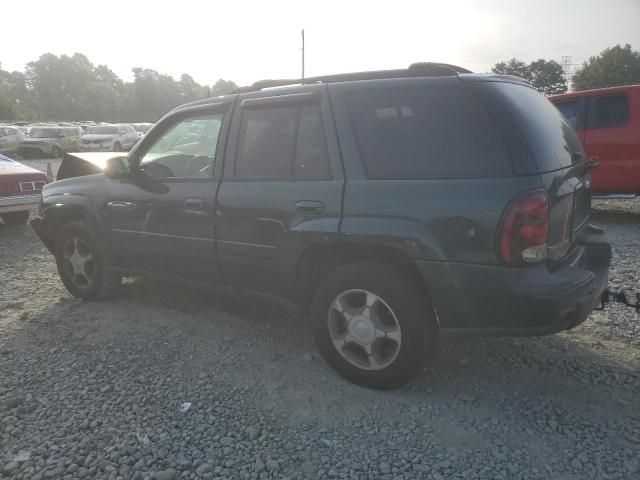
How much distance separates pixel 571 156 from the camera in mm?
3053

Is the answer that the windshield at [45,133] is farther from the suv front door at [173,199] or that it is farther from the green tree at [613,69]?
the green tree at [613,69]

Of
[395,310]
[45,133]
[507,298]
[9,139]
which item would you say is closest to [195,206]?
[395,310]

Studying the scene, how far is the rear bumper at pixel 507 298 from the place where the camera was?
8.32 ft

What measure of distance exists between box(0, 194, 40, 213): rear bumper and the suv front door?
4.39 meters

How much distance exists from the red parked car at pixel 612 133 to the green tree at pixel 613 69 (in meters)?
60.3

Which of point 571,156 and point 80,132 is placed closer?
point 571,156

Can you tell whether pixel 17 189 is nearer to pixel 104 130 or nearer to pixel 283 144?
pixel 283 144

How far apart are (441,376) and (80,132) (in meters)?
26.7

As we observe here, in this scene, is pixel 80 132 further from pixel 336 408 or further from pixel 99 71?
pixel 99 71

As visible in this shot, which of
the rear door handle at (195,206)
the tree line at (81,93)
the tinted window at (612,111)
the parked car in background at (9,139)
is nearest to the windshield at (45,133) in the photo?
the parked car in background at (9,139)

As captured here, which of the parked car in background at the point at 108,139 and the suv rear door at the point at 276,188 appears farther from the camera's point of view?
the parked car in background at the point at 108,139

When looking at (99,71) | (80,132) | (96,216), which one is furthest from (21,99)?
(96,216)

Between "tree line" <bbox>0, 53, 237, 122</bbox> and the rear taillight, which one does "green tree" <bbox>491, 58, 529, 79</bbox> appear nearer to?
"tree line" <bbox>0, 53, 237, 122</bbox>

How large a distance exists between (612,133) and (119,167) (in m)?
7.02
